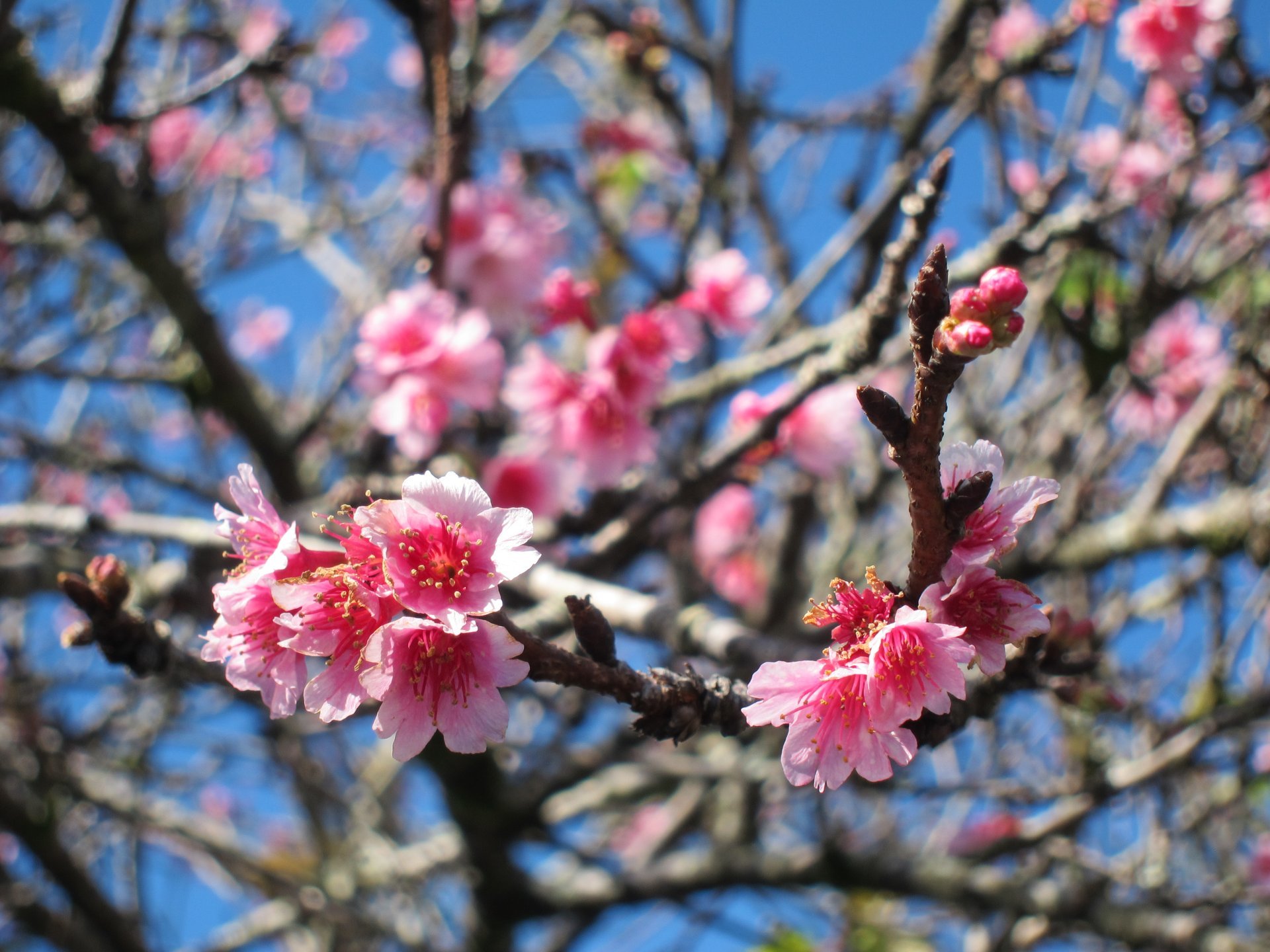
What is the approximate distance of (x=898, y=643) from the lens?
1112 millimetres

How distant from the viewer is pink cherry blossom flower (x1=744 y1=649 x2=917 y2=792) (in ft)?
3.67

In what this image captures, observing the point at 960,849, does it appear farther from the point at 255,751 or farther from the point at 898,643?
the point at 898,643

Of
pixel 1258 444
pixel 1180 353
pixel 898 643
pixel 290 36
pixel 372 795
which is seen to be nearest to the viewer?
pixel 898 643

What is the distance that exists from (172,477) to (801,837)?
3.27 meters

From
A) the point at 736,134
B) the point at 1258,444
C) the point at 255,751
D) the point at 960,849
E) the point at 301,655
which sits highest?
the point at 736,134

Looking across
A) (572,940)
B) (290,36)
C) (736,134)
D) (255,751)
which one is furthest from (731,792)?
(290,36)

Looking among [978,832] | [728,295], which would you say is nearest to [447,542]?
[728,295]

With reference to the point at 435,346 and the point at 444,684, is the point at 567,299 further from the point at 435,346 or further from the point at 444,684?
the point at 444,684

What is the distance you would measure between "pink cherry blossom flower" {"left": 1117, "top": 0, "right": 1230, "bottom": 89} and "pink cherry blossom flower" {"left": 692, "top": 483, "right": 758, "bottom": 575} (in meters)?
2.51

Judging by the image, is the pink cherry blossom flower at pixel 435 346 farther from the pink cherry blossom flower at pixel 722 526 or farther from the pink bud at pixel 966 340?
the pink cherry blossom flower at pixel 722 526

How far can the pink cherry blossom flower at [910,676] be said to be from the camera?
1099 mm

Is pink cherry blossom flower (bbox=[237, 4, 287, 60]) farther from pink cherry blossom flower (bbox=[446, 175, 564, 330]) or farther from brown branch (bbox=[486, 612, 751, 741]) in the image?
brown branch (bbox=[486, 612, 751, 741])

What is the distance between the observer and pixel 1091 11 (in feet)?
9.17

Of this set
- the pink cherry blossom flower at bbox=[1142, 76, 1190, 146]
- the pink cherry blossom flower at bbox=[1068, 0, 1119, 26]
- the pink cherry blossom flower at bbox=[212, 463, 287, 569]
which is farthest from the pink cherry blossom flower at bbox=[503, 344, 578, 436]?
the pink cherry blossom flower at bbox=[1142, 76, 1190, 146]
